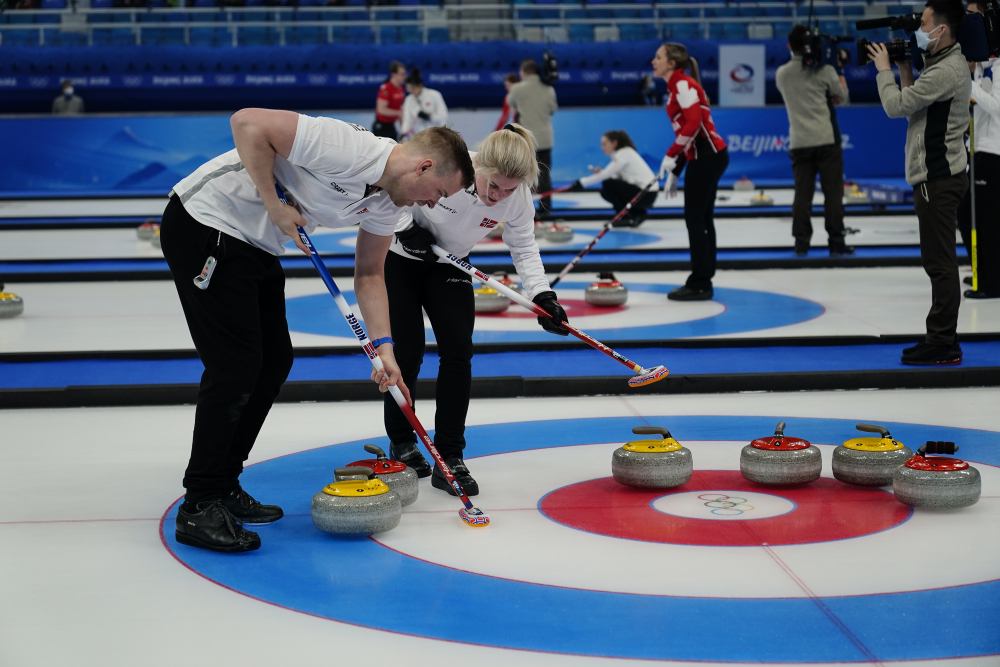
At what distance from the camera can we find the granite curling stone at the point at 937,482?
3045mm

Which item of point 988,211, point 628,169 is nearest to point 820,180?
point 988,211

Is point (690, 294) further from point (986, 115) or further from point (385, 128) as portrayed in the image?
point (385, 128)

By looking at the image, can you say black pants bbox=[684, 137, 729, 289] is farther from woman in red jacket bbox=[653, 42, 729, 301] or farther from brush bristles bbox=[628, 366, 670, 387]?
brush bristles bbox=[628, 366, 670, 387]

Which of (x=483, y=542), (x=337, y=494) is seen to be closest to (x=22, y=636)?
(x=337, y=494)

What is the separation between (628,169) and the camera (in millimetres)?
11266

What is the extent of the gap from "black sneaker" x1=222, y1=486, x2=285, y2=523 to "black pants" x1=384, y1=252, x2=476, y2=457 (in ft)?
2.04

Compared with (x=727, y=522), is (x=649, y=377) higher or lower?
higher

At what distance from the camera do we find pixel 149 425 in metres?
4.41

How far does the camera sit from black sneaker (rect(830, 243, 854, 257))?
353 inches

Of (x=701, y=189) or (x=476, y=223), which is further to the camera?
(x=701, y=189)

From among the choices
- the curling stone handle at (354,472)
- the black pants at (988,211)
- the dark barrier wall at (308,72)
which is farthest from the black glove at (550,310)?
the dark barrier wall at (308,72)

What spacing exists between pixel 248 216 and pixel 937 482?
206 centimetres

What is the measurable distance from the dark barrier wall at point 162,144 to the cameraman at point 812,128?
7.68 meters

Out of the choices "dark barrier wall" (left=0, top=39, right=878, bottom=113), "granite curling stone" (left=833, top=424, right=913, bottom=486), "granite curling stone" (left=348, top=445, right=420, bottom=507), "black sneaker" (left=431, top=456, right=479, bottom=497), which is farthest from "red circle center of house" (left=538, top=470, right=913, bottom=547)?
"dark barrier wall" (left=0, top=39, right=878, bottom=113)
